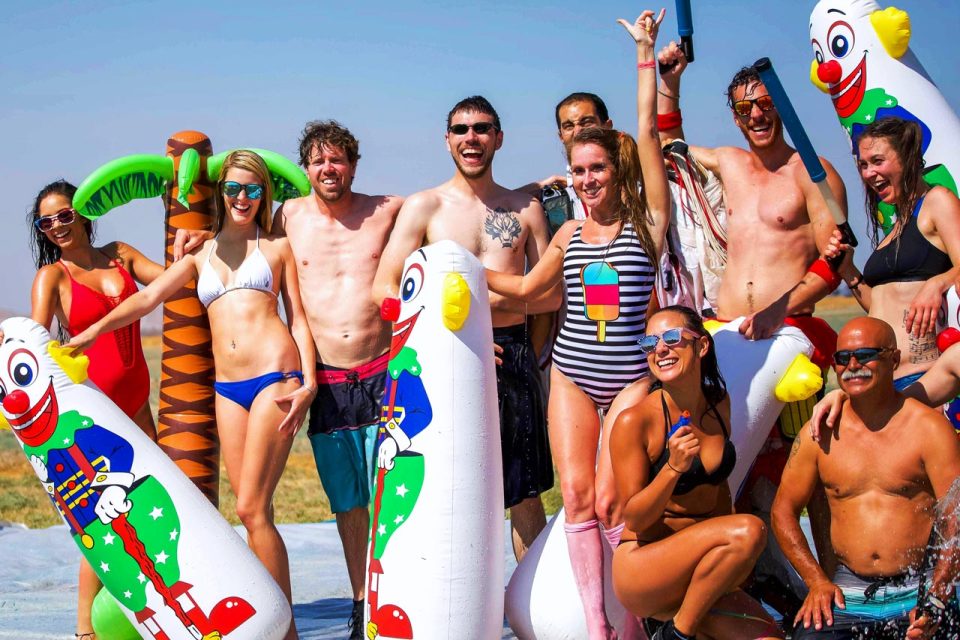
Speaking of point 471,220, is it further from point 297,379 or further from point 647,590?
point 647,590

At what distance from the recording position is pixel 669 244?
481 centimetres

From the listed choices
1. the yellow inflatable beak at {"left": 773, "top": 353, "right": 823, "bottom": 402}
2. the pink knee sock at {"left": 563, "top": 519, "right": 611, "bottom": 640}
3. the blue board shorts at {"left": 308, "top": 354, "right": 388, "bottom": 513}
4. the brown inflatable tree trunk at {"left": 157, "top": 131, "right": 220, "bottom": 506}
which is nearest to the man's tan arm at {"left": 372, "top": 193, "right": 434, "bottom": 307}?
the blue board shorts at {"left": 308, "top": 354, "right": 388, "bottom": 513}

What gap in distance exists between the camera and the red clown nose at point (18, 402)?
4.44 meters

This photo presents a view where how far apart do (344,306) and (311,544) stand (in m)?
3.40

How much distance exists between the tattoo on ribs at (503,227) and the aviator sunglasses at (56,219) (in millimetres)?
2022

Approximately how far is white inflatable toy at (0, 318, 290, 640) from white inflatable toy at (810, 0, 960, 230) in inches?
137

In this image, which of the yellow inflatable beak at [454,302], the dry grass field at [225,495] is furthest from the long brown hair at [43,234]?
the dry grass field at [225,495]

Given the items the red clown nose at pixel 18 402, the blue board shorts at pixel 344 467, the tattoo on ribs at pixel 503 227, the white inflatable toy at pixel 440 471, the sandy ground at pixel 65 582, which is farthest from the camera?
the sandy ground at pixel 65 582

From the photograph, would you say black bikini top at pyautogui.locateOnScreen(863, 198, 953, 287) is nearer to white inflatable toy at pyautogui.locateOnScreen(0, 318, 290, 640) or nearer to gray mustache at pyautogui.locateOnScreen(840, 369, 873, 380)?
gray mustache at pyautogui.locateOnScreen(840, 369, 873, 380)

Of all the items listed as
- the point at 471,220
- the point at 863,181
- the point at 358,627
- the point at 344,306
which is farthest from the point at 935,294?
the point at 358,627

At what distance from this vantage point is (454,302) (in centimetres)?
414

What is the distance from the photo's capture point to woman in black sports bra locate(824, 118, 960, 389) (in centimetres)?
427

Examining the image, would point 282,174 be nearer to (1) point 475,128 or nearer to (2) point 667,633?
(1) point 475,128

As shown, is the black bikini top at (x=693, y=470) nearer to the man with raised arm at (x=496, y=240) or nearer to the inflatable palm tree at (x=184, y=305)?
the man with raised arm at (x=496, y=240)
